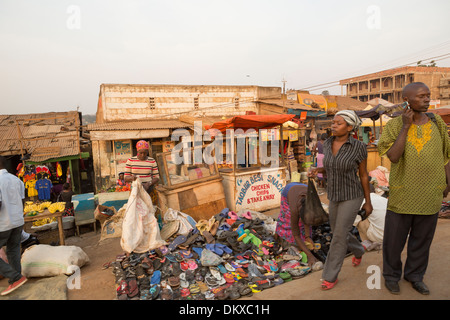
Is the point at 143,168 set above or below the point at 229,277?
above

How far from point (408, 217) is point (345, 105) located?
17579mm

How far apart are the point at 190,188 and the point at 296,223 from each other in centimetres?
272

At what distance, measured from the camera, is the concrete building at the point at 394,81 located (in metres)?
32.9

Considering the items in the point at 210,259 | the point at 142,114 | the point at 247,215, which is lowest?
the point at 210,259

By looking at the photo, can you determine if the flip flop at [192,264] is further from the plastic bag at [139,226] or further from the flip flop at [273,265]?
the flip flop at [273,265]

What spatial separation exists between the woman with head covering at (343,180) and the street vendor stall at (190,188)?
361 centimetres

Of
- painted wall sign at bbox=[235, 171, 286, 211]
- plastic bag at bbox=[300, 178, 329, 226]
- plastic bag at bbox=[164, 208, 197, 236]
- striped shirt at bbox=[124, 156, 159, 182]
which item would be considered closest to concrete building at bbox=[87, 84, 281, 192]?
painted wall sign at bbox=[235, 171, 286, 211]

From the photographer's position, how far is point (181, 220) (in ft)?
16.9

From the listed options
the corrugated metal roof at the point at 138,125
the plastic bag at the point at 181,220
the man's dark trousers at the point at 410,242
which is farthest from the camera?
the corrugated metal roof at the point at 138,125

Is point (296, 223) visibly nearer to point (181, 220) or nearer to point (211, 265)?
point (211, 265)

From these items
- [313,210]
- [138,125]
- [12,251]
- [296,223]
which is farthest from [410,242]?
[138,125]

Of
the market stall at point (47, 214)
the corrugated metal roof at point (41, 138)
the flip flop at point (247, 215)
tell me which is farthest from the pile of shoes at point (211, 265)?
the corrugated metal roof at point (41, 138)
